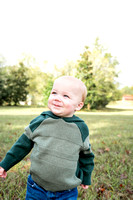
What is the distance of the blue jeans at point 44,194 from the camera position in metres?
1.40

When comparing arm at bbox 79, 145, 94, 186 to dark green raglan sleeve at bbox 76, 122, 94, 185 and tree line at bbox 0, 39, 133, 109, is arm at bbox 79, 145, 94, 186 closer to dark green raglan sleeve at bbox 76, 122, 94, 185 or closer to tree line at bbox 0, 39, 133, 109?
dark green raglan sleeve at bbox 76, 122, 94, 185

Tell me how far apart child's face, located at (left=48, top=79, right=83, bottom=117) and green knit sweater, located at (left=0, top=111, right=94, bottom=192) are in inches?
2.7

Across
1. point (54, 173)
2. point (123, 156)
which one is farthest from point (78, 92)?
point (123, 156)

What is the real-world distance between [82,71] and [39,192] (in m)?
20.2

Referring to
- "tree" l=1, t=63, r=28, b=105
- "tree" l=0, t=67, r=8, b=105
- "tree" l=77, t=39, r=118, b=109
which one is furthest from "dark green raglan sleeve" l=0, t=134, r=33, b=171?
"tree" l=1, t=63, r=28, b=105

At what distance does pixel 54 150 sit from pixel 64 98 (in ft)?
1.38

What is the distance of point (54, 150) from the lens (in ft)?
4.45

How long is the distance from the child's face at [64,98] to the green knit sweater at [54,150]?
0.07 m

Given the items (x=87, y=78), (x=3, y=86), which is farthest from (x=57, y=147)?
(x=3, y=86)

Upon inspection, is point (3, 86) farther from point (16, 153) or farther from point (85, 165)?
point (85, 165)

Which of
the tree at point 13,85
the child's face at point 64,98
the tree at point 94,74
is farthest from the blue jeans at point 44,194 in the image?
the tree at point 13,85

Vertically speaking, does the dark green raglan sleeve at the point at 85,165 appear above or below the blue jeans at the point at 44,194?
above

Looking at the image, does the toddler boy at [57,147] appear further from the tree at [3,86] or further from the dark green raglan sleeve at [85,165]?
the tree at [3,86]

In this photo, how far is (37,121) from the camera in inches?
58.4
